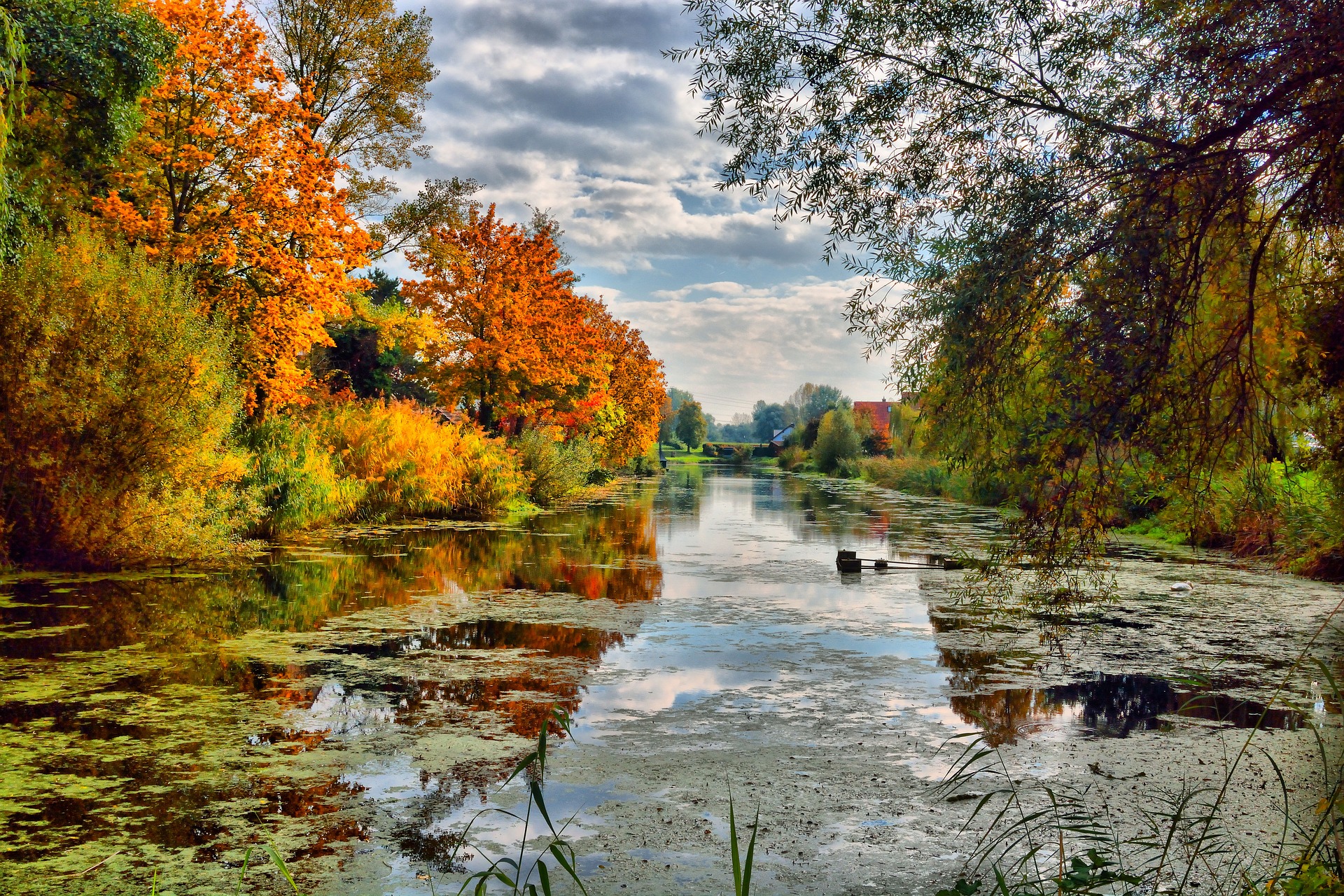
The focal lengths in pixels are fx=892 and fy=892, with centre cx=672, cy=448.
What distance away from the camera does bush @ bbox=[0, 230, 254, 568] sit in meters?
10.6

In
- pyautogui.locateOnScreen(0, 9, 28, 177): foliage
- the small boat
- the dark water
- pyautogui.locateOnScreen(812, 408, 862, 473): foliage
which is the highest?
pyautogui.locateOnScreen(0, 9, 28, 177): foliage

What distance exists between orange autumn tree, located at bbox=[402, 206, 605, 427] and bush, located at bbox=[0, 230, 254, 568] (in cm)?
1490

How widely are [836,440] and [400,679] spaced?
180ft

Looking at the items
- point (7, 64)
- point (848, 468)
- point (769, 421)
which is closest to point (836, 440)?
point (848, 468)

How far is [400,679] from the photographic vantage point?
7.17m

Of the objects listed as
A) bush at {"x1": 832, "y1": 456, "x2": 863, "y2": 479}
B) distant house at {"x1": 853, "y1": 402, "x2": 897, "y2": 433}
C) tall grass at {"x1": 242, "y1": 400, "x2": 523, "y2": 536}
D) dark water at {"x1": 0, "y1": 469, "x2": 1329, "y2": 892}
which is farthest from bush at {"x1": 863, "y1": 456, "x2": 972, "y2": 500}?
distant house at {"x1": 853, "y1": 402, "x2": 897, "y2": 433}

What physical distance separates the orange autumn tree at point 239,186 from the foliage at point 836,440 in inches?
1813

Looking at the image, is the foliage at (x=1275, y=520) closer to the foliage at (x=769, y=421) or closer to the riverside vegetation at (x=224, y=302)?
the riverside vegetation at (x=224, y=302)

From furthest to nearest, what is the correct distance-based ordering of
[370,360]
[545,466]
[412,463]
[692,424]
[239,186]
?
[692,424], [370,360], [545,466], [412,463], [239,186]

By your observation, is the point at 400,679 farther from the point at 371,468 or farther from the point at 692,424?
the point at 692,424

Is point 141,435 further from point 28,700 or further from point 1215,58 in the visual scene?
point 1215,58

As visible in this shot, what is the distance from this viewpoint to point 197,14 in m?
16.3

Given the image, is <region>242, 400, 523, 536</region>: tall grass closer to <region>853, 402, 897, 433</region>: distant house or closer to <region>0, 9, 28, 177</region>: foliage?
<region>0, 9, 28, 177</region>: foliage

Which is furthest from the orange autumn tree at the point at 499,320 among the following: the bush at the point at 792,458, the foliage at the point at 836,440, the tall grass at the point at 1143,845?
the bush at the point at 792,458
